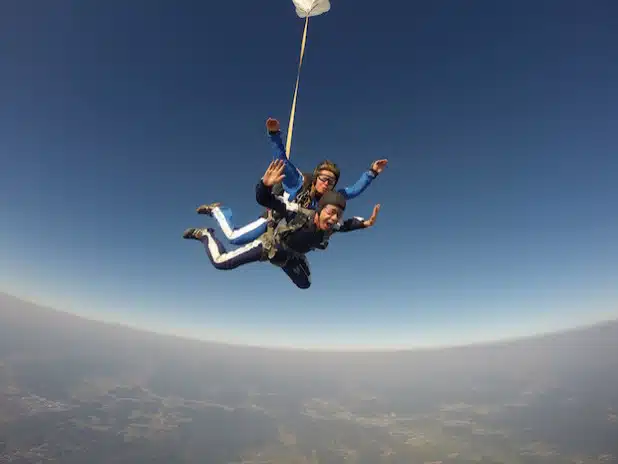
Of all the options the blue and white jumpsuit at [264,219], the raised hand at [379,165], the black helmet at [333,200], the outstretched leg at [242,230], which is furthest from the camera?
the raised hand at [379,165]

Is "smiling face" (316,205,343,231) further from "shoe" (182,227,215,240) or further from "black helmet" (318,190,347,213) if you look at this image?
"shoe" (182,227,215,240)

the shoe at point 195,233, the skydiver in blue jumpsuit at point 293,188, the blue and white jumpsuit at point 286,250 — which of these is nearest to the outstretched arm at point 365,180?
the skydiver in blue jumpsuit at point 293,188

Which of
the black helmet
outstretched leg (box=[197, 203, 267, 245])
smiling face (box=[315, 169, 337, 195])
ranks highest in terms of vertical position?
smiling face (box=[315, 169, 337, 195])

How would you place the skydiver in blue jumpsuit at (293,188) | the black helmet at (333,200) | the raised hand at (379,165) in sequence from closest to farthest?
the skydiver in blue jumpsuit at (293,188) < the black helmet at (333,200) < the raised hand at (379,165)

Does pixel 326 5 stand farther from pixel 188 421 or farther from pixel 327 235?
pixel 188 421

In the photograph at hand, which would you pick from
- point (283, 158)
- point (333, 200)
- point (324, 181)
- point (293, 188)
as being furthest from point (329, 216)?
point (283, 158)

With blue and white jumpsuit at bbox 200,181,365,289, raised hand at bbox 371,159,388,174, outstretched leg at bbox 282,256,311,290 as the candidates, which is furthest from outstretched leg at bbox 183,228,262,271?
raised hand at bbox 371,159,388,174

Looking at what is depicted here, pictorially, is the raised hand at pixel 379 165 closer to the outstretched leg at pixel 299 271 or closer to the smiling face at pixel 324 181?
the smiling face at pixel 324 181
